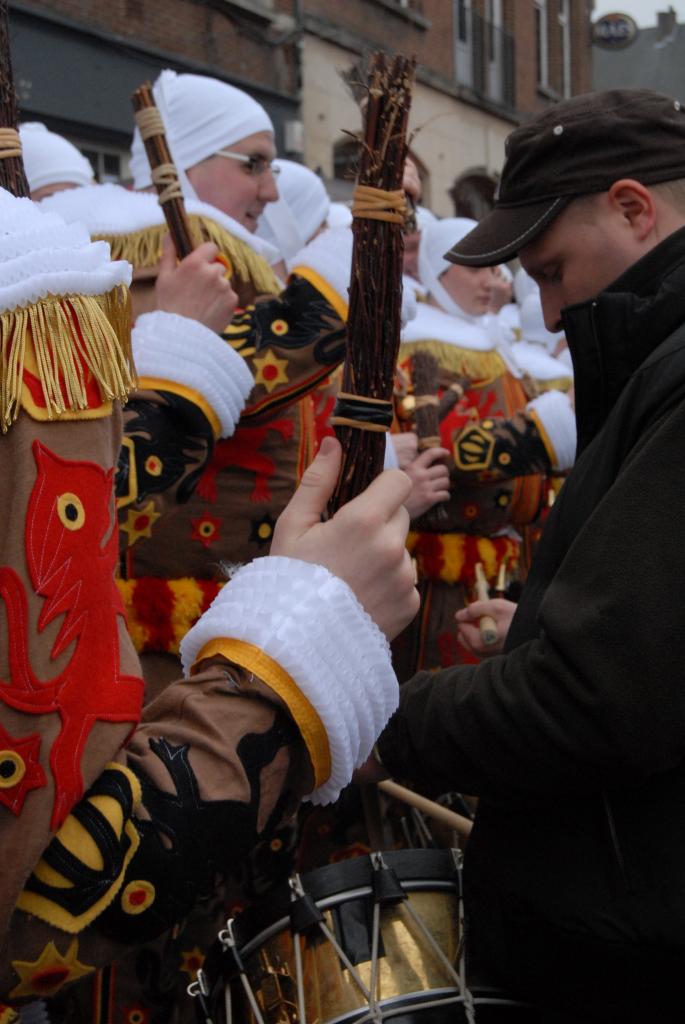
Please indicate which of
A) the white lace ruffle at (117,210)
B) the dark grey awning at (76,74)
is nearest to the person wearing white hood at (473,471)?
the white lace ruffle at (117,210)

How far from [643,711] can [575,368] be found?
25.2 inches

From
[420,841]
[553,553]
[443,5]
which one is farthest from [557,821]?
[443,5]

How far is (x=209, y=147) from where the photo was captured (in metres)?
3.27

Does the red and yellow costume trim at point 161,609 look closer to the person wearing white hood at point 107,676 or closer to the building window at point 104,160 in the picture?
the person wearing white hood at point 107,676

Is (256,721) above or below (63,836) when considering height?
above

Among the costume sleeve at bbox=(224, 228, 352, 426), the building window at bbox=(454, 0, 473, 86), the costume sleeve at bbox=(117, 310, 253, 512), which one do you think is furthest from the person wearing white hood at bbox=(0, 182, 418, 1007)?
the building window at bbox=(454, 0, 473, 86)

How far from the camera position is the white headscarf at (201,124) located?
3.27 metres

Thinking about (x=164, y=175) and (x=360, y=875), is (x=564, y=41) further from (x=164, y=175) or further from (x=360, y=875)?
(x=360, y=875)

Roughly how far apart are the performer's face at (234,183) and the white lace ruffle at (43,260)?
2119mm

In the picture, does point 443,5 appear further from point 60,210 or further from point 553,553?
point 553,553

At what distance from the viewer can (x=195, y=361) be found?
2.37 metres

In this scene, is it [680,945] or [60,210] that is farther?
[60,210]

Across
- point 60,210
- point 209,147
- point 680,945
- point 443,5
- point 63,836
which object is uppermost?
point 443,5

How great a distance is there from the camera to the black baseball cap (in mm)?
2010
